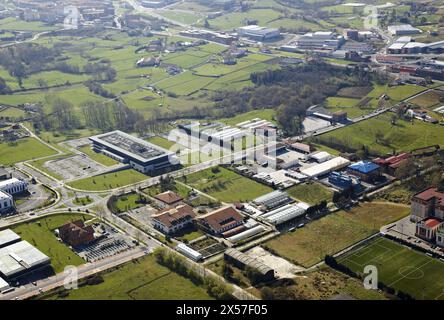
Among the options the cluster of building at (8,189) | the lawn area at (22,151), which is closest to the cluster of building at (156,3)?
the lawn area at (22,151)

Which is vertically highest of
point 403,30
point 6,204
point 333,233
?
point 403,30

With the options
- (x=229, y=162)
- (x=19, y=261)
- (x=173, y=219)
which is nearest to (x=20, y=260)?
(x=19, y=261)

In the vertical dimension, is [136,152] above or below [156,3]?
below

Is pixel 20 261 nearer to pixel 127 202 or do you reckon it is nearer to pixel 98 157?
pixel 127 202

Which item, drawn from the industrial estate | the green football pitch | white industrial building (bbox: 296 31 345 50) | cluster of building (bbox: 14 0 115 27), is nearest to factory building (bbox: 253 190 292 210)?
the industrial estate

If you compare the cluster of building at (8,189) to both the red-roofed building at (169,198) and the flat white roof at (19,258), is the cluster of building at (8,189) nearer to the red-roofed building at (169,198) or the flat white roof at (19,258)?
the flat white roof at (19,258)
